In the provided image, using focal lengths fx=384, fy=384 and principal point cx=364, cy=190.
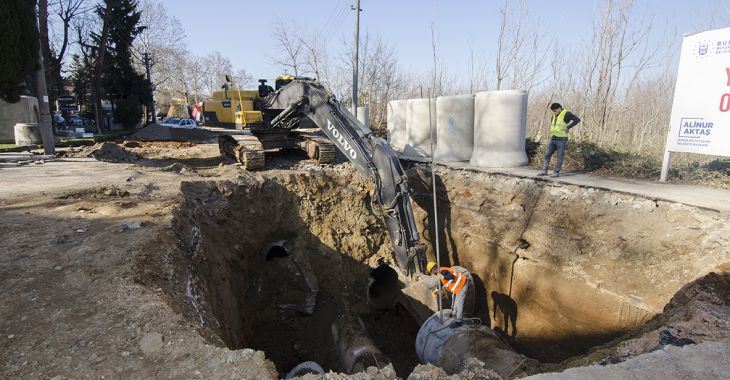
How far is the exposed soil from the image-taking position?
284 centimetres

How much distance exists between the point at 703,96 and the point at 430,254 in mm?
5653

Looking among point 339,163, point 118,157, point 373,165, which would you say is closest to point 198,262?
point 373,165

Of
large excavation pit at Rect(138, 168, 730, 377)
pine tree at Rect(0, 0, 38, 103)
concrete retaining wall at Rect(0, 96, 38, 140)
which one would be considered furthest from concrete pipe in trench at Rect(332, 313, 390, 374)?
concrete retaining wall at Rect(0, 96, 38, 140)

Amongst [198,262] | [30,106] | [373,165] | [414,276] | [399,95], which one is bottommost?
[414,276]

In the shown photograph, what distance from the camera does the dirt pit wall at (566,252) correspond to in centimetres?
530

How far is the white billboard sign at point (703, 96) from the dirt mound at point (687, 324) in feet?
9.29

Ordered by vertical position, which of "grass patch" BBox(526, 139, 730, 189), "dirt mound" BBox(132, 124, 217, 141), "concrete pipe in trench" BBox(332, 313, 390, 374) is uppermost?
"dirt mound" BBox(132, 124, 217, 141)

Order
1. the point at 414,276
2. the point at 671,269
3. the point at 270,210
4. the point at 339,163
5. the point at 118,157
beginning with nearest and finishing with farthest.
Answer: the point at 671,269, the point at 414,276, the point at 270,210, the point at 339,163, the point at 118,157

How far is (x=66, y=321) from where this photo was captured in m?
3.09

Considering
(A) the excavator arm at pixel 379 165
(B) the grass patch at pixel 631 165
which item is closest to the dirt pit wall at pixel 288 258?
(A) the excavator arm at pixel 379 165

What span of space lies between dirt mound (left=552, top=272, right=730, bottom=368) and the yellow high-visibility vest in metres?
3.38

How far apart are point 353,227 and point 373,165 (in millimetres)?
2657

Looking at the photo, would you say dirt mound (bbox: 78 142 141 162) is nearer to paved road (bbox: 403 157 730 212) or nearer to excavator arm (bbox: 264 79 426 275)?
excavator arm (bbox: 264 79 426 275)

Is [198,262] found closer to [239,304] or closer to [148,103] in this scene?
[239,304]
